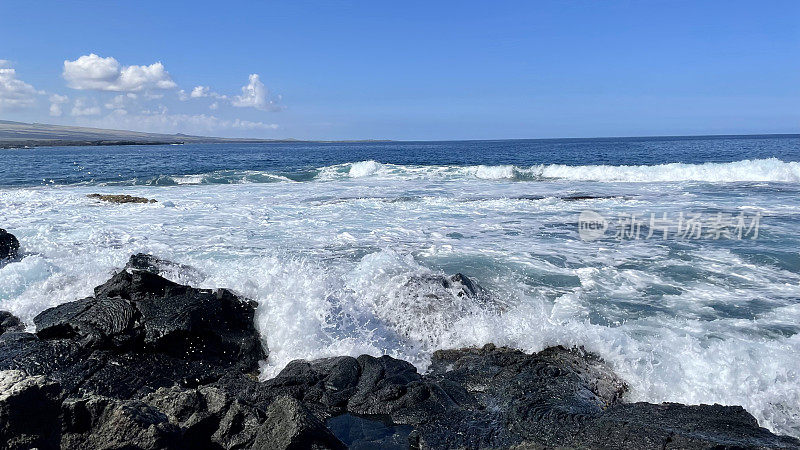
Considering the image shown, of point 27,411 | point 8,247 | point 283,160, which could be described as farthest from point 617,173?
point 283,160

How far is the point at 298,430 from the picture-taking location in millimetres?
3516

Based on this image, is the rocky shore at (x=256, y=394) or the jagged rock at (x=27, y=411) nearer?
the jagged rock at (x=27, y=411)

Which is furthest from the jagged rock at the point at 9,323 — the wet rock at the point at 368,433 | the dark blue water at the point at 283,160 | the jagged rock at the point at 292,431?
the dark blue water at the point at 283,160

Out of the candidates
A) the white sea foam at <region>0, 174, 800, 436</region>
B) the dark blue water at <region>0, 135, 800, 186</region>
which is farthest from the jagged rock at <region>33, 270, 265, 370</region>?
the dark blue water at <region>0, 135, 800, 186</region>

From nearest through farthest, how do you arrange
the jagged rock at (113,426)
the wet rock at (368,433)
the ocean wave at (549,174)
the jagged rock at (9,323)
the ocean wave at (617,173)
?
the jagged rock at (113,426) < the wet rock at (368,433) < the jagged rock at (9,323) < the ocean wave at (617,173) < the ocean wave at (549,174)

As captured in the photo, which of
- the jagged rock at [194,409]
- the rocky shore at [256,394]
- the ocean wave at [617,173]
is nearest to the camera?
the rocky shore at [256,394]

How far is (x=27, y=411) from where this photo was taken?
2.94 m

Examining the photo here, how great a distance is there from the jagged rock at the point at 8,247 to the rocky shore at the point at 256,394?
351cm

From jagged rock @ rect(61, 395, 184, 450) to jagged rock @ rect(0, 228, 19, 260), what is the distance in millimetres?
8214

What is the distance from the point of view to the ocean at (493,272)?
19.8 ft

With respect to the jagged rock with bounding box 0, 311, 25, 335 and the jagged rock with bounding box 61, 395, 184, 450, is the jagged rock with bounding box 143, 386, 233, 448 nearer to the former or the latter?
the jagged rock with bounding box 61, 395, 184, 450

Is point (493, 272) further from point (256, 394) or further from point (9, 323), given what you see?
point (9, 323)

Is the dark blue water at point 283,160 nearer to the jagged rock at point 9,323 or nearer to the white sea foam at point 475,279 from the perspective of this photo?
the white sea foam at point 475,279

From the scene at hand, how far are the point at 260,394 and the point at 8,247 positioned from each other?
25.5 ft
